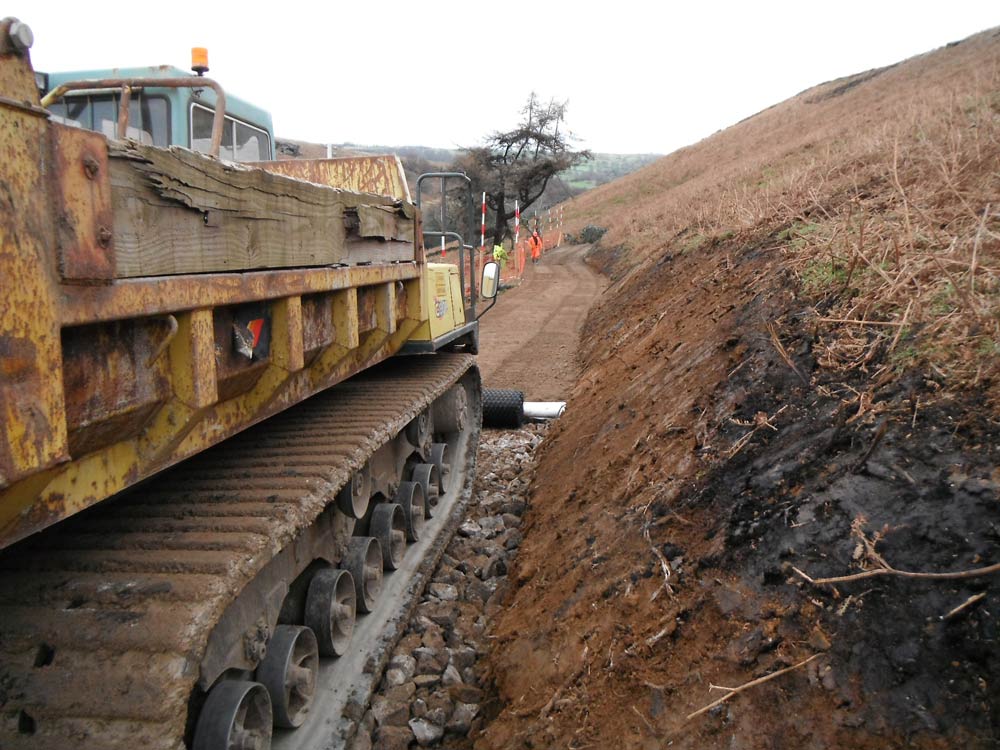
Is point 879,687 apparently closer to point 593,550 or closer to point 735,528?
point 735,528

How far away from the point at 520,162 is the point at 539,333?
19658 mm

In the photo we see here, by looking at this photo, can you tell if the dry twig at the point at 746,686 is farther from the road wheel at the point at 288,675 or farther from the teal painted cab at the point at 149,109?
the teal painted cab at the point at 149,109

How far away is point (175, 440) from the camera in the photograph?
1926 millimetres

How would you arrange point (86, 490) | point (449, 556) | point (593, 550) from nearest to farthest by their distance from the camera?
point (86, 490)
point (593, 550)
point (449, 556)

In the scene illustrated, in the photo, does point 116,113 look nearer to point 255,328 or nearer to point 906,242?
point 255,328

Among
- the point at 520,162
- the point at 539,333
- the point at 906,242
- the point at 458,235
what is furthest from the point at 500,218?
the point at 906,242

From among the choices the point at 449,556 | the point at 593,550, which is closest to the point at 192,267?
the point at 593,550

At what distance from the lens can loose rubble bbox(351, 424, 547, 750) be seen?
3.01 m

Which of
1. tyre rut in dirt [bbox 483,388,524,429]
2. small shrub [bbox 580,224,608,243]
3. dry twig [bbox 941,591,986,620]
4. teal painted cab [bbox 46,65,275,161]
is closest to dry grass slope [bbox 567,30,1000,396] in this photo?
dry twig [bbox 941,591,986,620]

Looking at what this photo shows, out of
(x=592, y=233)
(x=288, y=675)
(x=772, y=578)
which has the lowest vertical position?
(x=288, y=675)

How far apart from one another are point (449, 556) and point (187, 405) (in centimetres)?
303

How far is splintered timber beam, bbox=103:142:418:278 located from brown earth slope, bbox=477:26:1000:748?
71.1 inches

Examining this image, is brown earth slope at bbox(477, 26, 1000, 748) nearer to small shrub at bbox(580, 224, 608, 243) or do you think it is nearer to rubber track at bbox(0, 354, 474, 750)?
rubber track at bbox(0, 354, 474, 750)

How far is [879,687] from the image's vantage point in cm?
192
